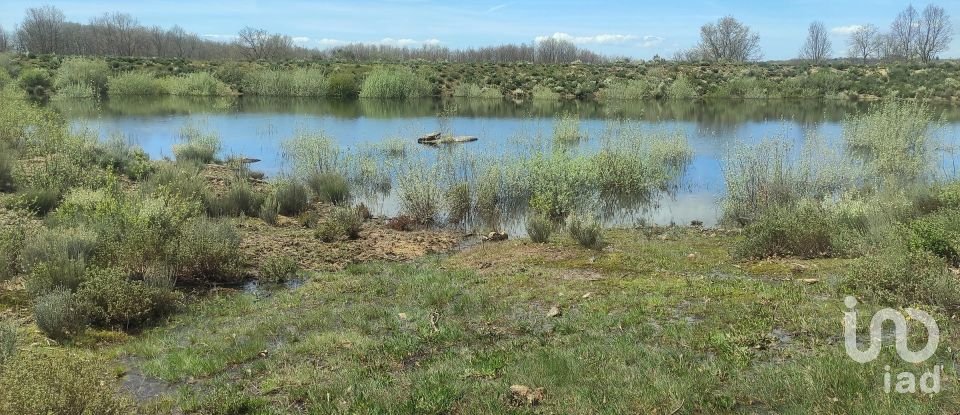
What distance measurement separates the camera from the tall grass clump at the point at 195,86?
52.5 m

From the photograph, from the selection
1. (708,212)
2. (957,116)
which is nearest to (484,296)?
(708,212)

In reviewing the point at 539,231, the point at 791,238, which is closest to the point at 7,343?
the point at 539,231

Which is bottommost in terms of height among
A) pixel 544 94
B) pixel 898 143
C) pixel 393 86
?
pixel 898 143

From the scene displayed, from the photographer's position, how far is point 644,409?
4086 millimetres

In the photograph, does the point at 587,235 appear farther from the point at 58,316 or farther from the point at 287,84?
the point at 287,84

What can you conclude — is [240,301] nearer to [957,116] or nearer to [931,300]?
[931,300]

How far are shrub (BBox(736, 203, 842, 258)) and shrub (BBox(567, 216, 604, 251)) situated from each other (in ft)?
6.97

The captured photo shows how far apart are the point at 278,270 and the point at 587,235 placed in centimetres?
478

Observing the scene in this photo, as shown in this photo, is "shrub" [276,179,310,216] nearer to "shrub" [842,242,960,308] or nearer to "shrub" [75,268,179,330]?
"shrub" [75,268,179,330]

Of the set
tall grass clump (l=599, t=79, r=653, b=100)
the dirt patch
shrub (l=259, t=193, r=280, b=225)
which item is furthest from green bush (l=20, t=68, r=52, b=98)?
the dirt patch

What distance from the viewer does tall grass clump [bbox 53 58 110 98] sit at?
146ft

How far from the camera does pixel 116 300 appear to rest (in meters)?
6.79

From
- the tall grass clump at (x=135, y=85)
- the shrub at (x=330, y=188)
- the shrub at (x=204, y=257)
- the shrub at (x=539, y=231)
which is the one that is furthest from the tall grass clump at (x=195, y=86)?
the shrub at (x=539, y=231)

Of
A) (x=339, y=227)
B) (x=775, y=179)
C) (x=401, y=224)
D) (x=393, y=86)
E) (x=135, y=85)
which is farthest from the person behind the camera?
(x=135, y=85)
